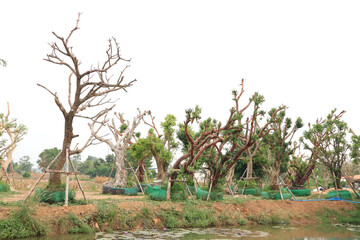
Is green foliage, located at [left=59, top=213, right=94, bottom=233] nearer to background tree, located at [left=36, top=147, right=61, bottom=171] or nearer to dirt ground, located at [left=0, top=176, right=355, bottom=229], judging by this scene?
dirt ground, located at [left=0, top=176, right=355, bottom=229]

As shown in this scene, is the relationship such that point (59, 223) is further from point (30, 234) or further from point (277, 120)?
point (277, 120)

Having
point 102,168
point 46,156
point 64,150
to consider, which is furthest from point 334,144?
point 46,156

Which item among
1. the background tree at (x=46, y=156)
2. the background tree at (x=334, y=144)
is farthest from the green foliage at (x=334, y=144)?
the background tree at (x=46, y=156)

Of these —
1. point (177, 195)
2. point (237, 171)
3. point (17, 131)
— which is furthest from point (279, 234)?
point (17, 131)

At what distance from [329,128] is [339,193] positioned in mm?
4212

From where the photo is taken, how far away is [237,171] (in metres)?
28.6

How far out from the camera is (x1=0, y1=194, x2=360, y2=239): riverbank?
920 cm

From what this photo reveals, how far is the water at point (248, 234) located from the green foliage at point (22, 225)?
47 cm

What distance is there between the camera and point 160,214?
1170 cm

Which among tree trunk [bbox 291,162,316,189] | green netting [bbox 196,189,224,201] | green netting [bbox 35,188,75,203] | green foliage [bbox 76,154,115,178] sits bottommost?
green netting [bbox 196,189,224,201]

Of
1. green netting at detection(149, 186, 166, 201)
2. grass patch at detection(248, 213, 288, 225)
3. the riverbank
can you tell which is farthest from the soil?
green netting at detection(149, 186, 166, 201)

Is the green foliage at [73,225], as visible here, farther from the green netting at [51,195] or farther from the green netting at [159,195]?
the green netting at [159,195]

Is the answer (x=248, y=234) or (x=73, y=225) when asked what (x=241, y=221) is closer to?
(x=248, y=234)

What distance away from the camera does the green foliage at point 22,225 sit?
8391mm
